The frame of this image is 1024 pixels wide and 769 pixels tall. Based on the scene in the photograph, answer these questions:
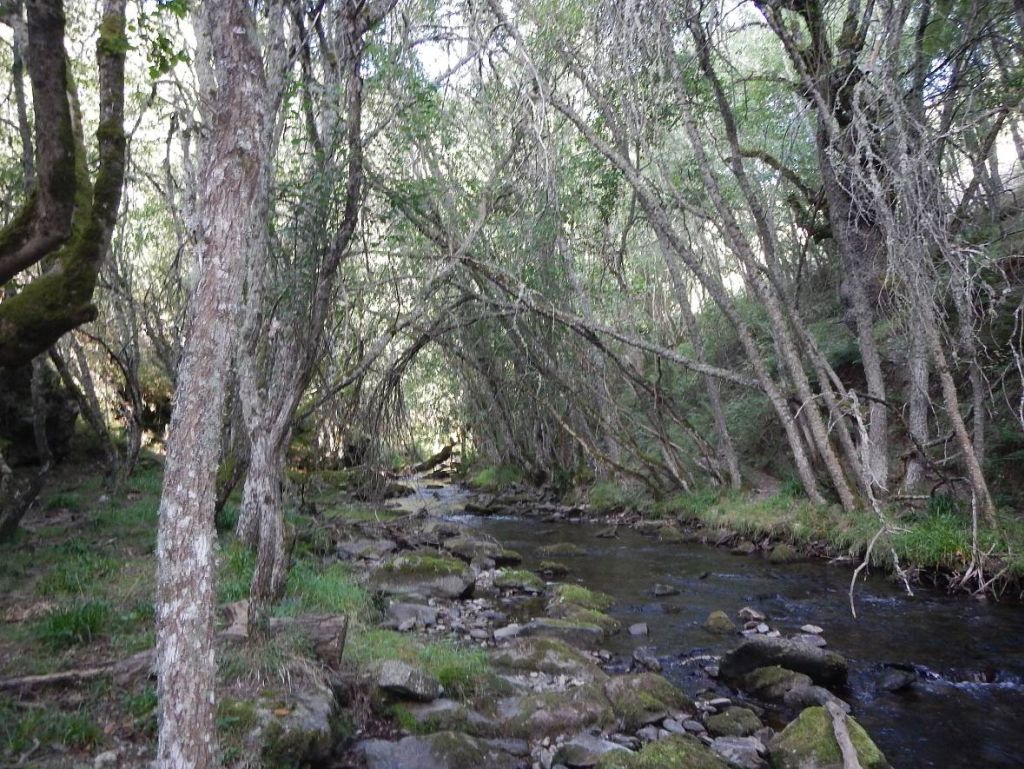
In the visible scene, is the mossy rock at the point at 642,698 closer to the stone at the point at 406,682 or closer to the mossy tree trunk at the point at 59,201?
the stone at the point at 406,682

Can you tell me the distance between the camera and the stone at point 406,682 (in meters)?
5.53

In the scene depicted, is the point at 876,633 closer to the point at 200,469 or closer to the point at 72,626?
the point at 200,469

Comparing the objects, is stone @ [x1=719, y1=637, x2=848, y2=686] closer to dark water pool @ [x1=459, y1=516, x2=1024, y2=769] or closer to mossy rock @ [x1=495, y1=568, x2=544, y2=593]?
dark water pool @ [x1=459, y1=516, x2=1024, y2=769]

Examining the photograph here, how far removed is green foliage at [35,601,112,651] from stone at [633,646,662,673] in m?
4.90

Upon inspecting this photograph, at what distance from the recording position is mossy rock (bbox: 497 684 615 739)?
18.0 feet

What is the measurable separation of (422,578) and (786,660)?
519 cm

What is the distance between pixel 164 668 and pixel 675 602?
25.0ft

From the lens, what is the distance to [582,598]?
30.2 feet

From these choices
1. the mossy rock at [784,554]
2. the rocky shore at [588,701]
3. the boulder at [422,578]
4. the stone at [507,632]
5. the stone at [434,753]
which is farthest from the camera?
the mossy rock at [784,554]

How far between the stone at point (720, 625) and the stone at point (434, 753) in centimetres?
391

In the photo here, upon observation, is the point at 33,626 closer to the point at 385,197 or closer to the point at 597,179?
the point at 385,197

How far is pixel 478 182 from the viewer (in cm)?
1148

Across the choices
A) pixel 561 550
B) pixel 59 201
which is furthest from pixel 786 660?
pixel 59 201

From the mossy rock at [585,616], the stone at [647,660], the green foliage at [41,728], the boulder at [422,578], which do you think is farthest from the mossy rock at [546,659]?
the green foliage at [41,728]
